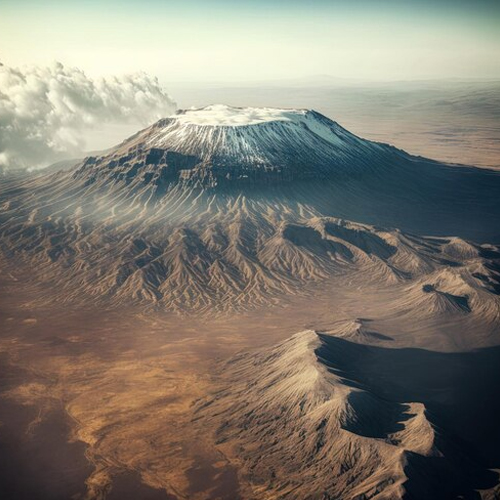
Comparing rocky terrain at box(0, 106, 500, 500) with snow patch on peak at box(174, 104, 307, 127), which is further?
snow patch on peak at box(174, 104, 307, 127)

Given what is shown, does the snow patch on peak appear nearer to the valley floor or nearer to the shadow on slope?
the valley floor

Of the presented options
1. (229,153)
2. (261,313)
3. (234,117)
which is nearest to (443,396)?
(261,313)

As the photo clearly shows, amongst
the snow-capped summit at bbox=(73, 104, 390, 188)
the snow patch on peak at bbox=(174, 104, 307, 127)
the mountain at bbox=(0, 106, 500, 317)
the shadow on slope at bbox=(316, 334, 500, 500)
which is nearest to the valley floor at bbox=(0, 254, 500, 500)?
the shadow on slope at bbox=(316, 334, 500, 500)

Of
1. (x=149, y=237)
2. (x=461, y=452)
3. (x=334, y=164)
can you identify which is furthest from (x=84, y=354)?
(x=334, y=164)

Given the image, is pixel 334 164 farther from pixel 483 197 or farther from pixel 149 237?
pixel 149 237

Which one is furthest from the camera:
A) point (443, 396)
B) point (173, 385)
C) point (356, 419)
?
point (173, 385)

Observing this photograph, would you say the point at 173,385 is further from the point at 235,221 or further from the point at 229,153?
the point at 229,153
